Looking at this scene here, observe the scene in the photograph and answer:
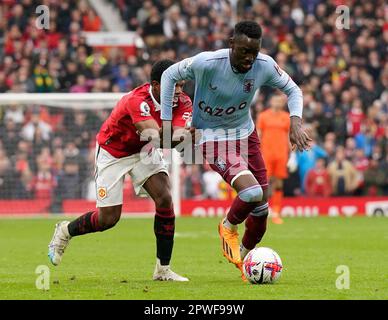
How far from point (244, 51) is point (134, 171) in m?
1.84

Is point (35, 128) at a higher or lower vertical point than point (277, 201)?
higher

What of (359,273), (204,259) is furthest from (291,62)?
(359,273)

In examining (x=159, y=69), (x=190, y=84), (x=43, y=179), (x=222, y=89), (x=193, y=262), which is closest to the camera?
(x=222, y=89)

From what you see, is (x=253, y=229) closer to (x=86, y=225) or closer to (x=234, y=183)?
(x=234, y=183)

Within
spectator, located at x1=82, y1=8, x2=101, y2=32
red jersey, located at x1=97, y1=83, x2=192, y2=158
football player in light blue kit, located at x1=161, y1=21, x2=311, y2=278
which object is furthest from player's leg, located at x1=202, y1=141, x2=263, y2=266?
spectator, located at x1=82, y1=8, x2=101, y2=32

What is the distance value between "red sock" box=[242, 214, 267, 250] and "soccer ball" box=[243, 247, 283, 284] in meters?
0.87

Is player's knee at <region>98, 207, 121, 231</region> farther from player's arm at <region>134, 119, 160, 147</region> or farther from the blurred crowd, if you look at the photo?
the blurred crowd

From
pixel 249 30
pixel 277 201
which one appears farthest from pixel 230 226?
pixel 277 201

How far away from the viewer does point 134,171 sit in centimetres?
1071

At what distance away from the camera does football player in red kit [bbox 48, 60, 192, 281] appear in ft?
34.3

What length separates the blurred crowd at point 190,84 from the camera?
22.8m

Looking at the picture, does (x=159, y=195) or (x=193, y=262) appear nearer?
(x=159, y=195)
